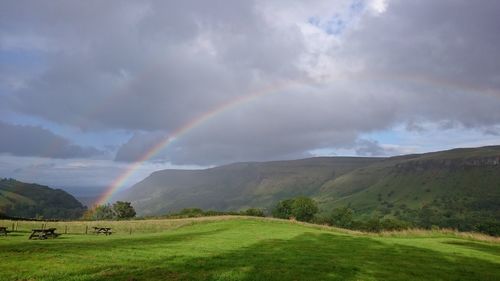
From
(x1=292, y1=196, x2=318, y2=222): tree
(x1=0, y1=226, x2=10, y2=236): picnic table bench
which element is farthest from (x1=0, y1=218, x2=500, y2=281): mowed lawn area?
(x1=292, y1=196, x2=318, y2=222): tree

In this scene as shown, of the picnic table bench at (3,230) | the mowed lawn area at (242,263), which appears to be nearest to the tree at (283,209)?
the picnic table bench at (3,230)

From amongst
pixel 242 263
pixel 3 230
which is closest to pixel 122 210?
pixel 3 230

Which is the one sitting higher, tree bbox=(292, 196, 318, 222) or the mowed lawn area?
tree bbox=(292, 196, 318, 222)

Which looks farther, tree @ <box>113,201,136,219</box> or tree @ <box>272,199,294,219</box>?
tree @ <box>272,199,294,219</box>

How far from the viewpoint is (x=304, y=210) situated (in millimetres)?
160125

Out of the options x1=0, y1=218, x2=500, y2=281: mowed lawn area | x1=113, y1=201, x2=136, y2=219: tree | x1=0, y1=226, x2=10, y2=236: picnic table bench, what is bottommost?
x1=0, y1=218, x2=500, y2=281: mowed lawn area

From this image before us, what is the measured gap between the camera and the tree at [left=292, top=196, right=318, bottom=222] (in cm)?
15900

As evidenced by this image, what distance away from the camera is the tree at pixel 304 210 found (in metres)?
159

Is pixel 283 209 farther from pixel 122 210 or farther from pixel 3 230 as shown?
pixel 3 230

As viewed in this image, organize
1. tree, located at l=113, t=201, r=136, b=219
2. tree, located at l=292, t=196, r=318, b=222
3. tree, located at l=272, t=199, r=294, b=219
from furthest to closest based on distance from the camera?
tree, located at l=272, t=199, r=294, b=219 → tree, located at l=292, t=196, r=318, b=222 → tree, located at l=113, t=201, r=136, b=219

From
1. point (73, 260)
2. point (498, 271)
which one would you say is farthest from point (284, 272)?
point (498, 271)

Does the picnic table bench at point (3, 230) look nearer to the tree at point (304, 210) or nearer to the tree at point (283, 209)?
the tree at point (304, 210)

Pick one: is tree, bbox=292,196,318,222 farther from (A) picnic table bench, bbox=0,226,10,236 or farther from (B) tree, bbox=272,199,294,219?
(A) picnic table bench, bbox=0,226,10,236

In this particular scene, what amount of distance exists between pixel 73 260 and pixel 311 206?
470ft
